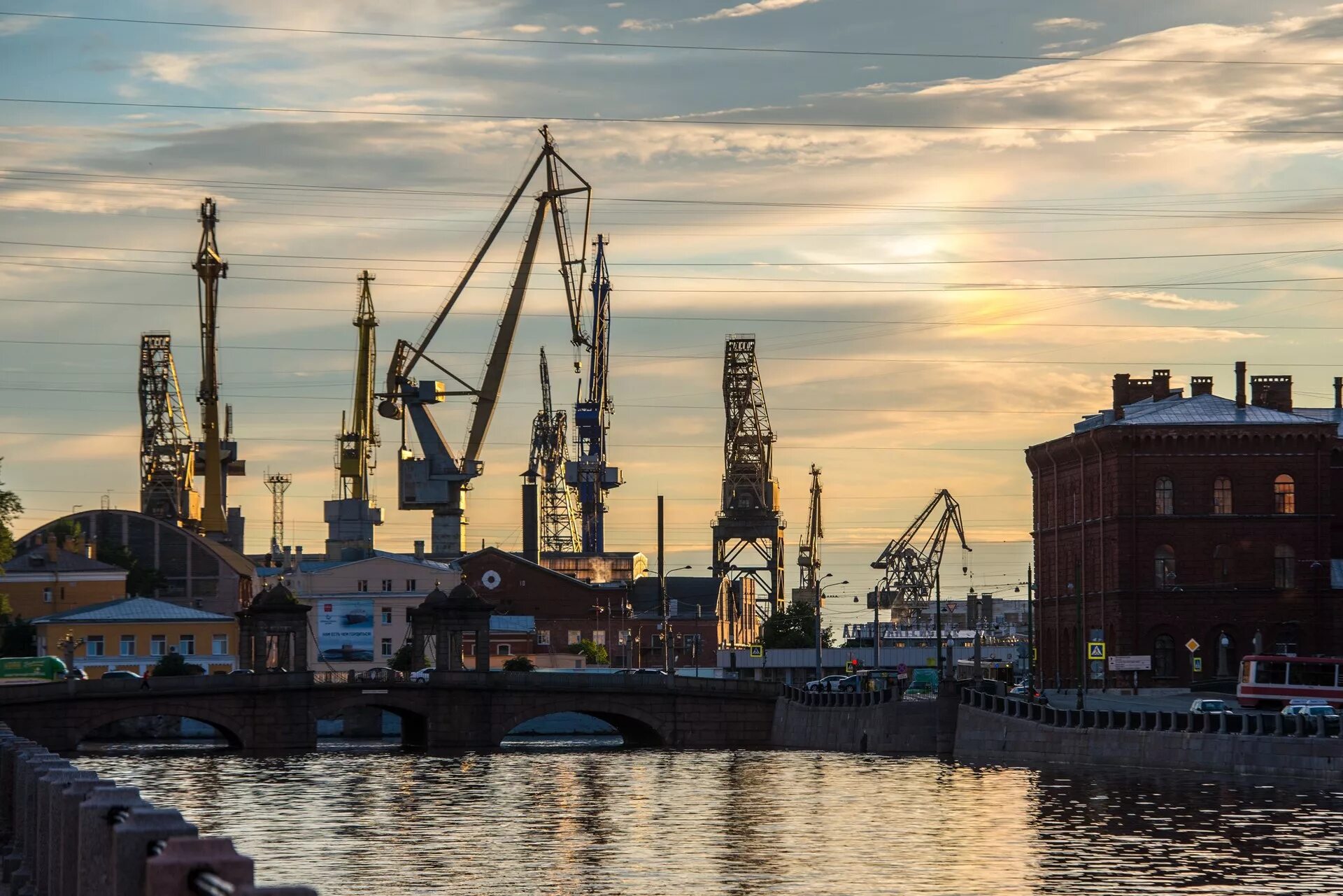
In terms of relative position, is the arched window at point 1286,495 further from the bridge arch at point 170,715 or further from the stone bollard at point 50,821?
the stone bollard at point 50,821

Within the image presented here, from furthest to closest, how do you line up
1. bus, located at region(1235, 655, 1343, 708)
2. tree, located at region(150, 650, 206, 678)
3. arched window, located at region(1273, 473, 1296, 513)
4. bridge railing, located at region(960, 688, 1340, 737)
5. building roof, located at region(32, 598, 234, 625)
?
building roof, located at region(32, 598, 234, 625) → tree, located at region(150, 650, 206, 678) → arched window, located at region(1273, 473, 1296, 513) → bus, located at region(1235, 655, 1343, 708) → bridge railing, located at region(960, 688, 1340, 737)

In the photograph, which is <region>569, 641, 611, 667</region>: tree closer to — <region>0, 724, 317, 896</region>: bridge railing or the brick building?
the brick building

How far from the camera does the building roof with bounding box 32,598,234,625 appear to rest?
16100cm

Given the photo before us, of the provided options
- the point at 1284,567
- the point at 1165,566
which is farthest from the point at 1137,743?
the point at 1284,567

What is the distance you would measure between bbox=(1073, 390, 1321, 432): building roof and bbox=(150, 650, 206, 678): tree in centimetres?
6714

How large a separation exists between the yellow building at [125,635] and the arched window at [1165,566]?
7603 centimetres

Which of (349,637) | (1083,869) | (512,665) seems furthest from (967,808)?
(349,637)

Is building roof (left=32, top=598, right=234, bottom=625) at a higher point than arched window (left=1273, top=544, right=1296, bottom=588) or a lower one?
lower

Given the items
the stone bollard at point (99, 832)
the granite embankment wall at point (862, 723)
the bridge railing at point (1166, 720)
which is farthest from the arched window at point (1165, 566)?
the stone bollard at point (99, 832)

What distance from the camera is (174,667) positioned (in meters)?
150

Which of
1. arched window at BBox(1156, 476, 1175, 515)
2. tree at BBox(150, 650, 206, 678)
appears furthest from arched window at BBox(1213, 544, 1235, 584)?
tree at BBox(150, 650, 206, 678)


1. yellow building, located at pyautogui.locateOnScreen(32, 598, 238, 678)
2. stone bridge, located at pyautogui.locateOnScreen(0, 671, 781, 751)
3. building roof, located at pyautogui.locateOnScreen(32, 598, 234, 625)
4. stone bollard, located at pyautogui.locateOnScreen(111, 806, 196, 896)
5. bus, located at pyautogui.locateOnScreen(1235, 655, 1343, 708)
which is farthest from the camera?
building roof, located at pyautogui.locateOnScreen(32, 598, 234, 625)

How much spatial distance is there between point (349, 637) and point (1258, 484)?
88534 mm

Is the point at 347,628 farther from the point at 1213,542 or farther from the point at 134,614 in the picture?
the point at 1213,542
